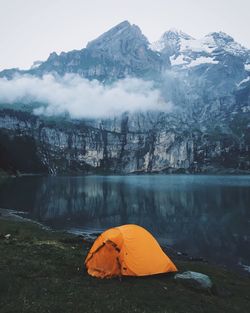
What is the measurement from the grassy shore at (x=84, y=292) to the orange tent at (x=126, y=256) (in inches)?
28.1

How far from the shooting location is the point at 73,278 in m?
25.5

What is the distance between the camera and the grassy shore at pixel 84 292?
2000 centimetres

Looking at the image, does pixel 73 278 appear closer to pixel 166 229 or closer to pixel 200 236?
pixel 200 236

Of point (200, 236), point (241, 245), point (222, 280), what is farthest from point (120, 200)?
point (222, 280)

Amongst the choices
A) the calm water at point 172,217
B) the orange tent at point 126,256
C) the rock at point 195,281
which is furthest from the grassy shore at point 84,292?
the calm water at point 172,217

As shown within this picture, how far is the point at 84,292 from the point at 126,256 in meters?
6.08

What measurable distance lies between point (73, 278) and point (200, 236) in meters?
42.1

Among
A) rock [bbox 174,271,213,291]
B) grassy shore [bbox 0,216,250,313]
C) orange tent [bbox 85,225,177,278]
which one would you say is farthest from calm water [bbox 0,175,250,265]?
grassy shore [bbox 0,216,250,313]

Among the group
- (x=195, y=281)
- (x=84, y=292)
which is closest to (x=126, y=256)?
(x=195, y=281)

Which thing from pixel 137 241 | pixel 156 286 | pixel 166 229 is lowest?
pixel 166 229

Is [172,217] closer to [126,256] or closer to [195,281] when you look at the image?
[126,256]

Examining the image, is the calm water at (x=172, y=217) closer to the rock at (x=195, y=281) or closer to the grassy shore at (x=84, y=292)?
the rock at (x=195, y=281)

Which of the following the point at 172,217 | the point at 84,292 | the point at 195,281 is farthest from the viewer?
the point at 172,217

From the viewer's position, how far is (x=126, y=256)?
90.6ft
